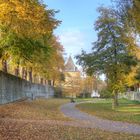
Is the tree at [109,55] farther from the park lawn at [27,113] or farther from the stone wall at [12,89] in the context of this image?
the park lawn at [27,113]

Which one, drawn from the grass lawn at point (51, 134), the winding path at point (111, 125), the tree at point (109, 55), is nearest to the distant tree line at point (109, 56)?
the tree at point (109, 55)

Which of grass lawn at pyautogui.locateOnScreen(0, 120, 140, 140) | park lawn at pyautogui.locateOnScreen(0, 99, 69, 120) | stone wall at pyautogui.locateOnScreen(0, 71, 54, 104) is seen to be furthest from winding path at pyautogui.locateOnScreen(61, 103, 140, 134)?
stone wall at pyautogui.locateOnScreen(0, 71, 54, 104)

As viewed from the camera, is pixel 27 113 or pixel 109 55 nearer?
pixel 27 113

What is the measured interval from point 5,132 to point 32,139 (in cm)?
170

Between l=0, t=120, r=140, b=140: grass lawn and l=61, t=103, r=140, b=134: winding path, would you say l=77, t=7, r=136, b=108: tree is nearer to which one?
l=61, t=103, r=140, b=134: winding path

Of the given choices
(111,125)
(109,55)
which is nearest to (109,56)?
→ (109,55)

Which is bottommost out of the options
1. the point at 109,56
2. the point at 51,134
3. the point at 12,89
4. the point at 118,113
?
the point at 118,113

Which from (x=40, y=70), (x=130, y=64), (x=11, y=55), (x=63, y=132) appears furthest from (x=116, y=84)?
(x=63, y=132)

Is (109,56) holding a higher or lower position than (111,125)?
higher

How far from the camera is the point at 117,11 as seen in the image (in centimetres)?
1948

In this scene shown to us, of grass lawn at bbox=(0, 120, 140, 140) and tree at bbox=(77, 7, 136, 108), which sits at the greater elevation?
tree at bbox=(77, 7, 136, 108)

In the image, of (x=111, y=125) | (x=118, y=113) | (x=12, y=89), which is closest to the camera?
(x=111, y=125)

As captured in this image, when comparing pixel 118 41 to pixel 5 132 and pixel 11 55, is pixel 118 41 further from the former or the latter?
pixel 5 132

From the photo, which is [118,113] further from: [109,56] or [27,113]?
[109,56]
